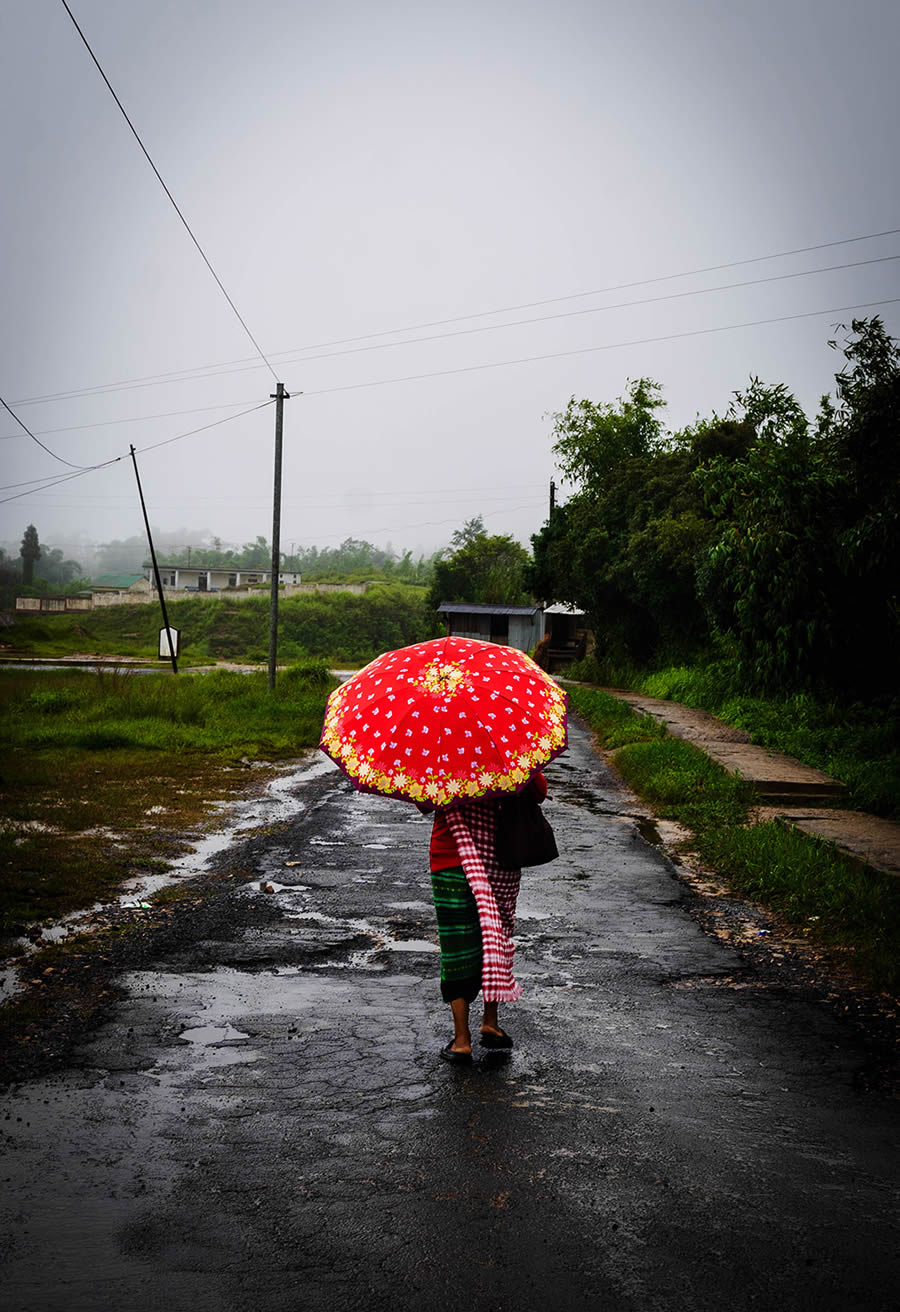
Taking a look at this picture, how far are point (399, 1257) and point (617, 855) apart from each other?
6.68 m

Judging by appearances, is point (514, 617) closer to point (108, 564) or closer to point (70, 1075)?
point (70, 1075)

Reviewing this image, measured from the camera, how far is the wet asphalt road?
9.45 ft

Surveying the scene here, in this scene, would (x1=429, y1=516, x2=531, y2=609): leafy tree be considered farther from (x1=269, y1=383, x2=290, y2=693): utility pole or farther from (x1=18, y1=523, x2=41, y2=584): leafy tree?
(x1=269, y1=383, x2=290, y2=693): utility pole

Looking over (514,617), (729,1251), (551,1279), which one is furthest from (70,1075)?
(514,617)

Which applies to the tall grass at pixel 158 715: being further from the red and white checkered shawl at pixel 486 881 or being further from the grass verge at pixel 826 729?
the red and white checkered shawl at pixel 486 881

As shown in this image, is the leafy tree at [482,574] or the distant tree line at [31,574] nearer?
the distant tree line at [31,574]

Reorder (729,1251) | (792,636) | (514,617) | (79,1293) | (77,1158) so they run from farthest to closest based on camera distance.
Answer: (514,617), (792,636), (77,1158), (729,1251), (79,1293)

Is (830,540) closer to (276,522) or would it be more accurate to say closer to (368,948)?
(368,948)

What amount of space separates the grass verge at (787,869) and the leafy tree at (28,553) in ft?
158

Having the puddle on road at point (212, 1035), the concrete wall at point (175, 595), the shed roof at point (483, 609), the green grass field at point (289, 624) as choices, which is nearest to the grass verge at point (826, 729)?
the puddle on road at point (212, 1035)

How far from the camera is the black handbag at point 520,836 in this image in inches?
181

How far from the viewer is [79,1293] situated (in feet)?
9.20

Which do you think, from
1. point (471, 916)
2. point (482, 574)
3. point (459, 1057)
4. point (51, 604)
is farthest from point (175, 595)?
point (459, 1057)

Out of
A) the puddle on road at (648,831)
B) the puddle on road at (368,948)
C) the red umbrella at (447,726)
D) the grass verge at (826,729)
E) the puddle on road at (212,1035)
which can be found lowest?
Answer: the puddle on road at (648,831)
